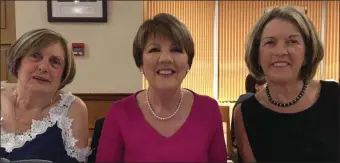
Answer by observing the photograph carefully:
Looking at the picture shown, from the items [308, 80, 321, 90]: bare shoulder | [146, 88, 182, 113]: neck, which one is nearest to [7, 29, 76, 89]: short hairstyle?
[146, 88, 182, 113]: neck

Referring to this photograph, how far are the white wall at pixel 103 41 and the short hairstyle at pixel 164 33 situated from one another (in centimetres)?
221

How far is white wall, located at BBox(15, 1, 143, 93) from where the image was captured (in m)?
3.47

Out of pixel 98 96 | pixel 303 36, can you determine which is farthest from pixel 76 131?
pixel 98 96

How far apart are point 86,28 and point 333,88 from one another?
2.57m

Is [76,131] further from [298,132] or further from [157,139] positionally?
[298,132]

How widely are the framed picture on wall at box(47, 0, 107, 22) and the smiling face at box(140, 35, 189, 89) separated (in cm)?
232

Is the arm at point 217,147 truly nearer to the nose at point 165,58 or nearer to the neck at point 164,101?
the neck at point 164,101

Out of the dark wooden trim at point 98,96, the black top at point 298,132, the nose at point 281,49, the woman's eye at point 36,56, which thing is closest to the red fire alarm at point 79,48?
the dark wooden trim at point 98,96

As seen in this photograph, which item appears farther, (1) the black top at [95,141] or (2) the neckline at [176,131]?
(1) the black top at [95,141]

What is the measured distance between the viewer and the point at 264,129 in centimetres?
132

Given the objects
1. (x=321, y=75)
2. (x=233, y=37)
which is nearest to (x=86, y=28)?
(x=233, y=37)

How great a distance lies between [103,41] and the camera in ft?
11.4

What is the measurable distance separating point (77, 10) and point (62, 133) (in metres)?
2.24

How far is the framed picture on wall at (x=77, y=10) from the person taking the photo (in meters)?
3.38
